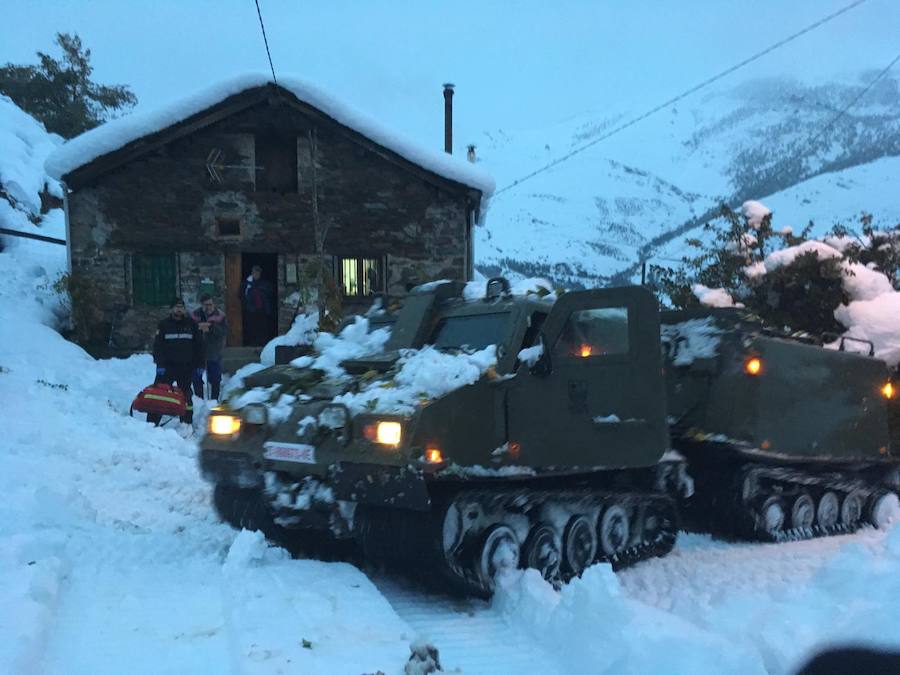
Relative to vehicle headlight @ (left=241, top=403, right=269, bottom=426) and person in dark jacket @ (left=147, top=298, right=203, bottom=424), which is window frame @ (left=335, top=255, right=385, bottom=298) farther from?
vehicle headlight @ (left=241, top=403, right=269, bottom=426)

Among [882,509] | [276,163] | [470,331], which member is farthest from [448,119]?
[470,331]

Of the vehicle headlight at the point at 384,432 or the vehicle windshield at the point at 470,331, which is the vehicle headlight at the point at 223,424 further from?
the vehicle windshield at the point at 470,331

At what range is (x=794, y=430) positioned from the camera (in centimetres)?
737

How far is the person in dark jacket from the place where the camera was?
34.6 ft

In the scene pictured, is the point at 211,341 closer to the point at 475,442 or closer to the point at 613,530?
the point at 613,530

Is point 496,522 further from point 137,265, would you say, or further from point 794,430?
point 137,265

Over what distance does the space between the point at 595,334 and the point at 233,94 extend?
12.8m

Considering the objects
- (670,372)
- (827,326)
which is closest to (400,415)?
(670,372)

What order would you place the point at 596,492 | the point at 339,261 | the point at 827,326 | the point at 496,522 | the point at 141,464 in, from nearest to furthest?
the point at 496,522
the point at 596,492
the point at 141,464
the point at 827,326
the point at 339,261

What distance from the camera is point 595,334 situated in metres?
5.71

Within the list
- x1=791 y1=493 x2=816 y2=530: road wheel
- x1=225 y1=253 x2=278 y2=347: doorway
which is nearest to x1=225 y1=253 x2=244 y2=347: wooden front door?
x1=225 y1=253 x2=278 y2=347: doorway

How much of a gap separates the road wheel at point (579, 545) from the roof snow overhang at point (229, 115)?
39.1 ft

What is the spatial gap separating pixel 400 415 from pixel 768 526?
435cm

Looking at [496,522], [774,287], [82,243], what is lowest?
→ [496,522]
